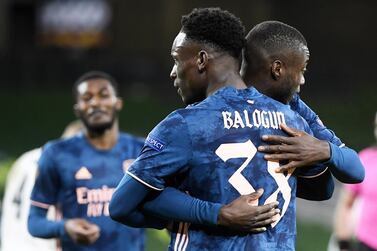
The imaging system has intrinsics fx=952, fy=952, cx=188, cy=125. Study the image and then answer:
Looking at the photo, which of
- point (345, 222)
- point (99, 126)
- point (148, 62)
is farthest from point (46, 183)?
point (148, 62)

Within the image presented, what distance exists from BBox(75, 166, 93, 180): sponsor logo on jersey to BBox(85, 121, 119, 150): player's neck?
0.76ft

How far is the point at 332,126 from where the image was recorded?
2297cm

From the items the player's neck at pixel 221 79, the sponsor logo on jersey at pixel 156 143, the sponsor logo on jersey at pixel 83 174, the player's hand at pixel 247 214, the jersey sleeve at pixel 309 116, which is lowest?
the sponsor logo on jersey at pixel 83 174

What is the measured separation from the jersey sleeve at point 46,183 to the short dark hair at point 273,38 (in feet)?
8.13

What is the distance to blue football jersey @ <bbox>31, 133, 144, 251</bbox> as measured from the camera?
6223mm

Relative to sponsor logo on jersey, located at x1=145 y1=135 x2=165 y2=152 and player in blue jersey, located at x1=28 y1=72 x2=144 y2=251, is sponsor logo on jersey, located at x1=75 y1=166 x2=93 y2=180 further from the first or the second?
sponsor logo on jersey, located at x1=145 y1=135 x2=165 y2=152

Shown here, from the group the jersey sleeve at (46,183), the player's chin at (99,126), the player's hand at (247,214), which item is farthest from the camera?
the player's chin at (99,126)

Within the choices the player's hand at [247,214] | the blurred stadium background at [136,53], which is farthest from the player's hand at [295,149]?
the blurred stadium background at [136,53]

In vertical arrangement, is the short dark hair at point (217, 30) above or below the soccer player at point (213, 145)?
above

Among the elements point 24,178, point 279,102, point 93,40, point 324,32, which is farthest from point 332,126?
point 279,102

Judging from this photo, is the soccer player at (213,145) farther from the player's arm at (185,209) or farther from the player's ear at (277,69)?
the player's ear at (277,69)

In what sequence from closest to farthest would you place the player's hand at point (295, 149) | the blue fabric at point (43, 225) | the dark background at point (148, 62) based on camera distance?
the player's hand at point (295, 149), the blue fabric at point (43, 225), the dark background at point (148, 62)

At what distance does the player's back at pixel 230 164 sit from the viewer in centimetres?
391

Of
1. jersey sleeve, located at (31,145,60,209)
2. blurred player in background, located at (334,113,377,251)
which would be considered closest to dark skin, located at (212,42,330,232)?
jersey sleeve, located at (31,145,60,209)
